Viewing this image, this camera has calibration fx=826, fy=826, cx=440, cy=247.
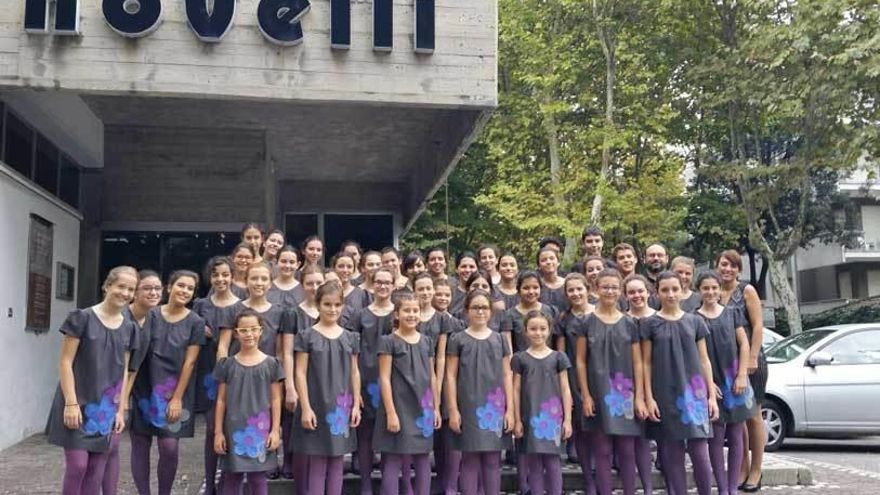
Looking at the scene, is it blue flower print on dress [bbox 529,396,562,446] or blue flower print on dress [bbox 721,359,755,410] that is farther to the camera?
blue flower print on dress [bbox 721,359,755,410]

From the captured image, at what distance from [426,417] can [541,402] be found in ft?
2.67

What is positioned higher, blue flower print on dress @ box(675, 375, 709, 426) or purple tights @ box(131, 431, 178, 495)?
blue flower print on dress @ box(675, 375, 709, 426)

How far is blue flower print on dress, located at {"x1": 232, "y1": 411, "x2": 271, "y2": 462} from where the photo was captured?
5125mm

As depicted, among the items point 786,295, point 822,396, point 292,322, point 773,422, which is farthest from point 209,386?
point 786,295

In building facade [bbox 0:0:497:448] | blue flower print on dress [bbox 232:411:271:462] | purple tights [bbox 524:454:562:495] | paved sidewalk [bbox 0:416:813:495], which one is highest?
building facade [bbox 0:0:497:448]

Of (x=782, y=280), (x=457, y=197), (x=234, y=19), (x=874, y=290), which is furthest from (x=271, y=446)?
(x=874, y=290)

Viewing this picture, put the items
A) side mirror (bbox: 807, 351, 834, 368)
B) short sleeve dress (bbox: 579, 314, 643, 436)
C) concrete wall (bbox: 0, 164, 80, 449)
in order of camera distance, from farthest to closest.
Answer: side mirror (bbox: 807, 351, 834, 368), concrete wall (bbox: 0, 164, 80, 449), short sleeve dress (bbox: 579, 314, 643, 436)

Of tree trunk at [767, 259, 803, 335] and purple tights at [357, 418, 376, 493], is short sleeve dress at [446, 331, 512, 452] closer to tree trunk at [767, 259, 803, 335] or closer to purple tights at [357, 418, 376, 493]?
purple tights at [357, 418, 376, 493]

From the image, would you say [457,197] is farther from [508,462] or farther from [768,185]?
[508,462]

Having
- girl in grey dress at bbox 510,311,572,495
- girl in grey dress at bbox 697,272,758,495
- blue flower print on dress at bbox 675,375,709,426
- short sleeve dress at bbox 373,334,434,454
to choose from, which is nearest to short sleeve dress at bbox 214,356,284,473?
short sleeve dress at bbox 373,334,434,454

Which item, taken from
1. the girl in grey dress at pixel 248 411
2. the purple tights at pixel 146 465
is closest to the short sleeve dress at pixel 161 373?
the purple tights at pixel 146 465

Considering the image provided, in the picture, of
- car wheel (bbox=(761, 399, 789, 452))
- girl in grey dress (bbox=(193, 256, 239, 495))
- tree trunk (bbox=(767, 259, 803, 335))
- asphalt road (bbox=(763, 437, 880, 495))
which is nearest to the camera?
girl in grey dress (bbox=(193, 256, 239, 495))

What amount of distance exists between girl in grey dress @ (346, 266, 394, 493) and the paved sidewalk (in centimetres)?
54

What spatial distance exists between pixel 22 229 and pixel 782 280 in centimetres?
1478
